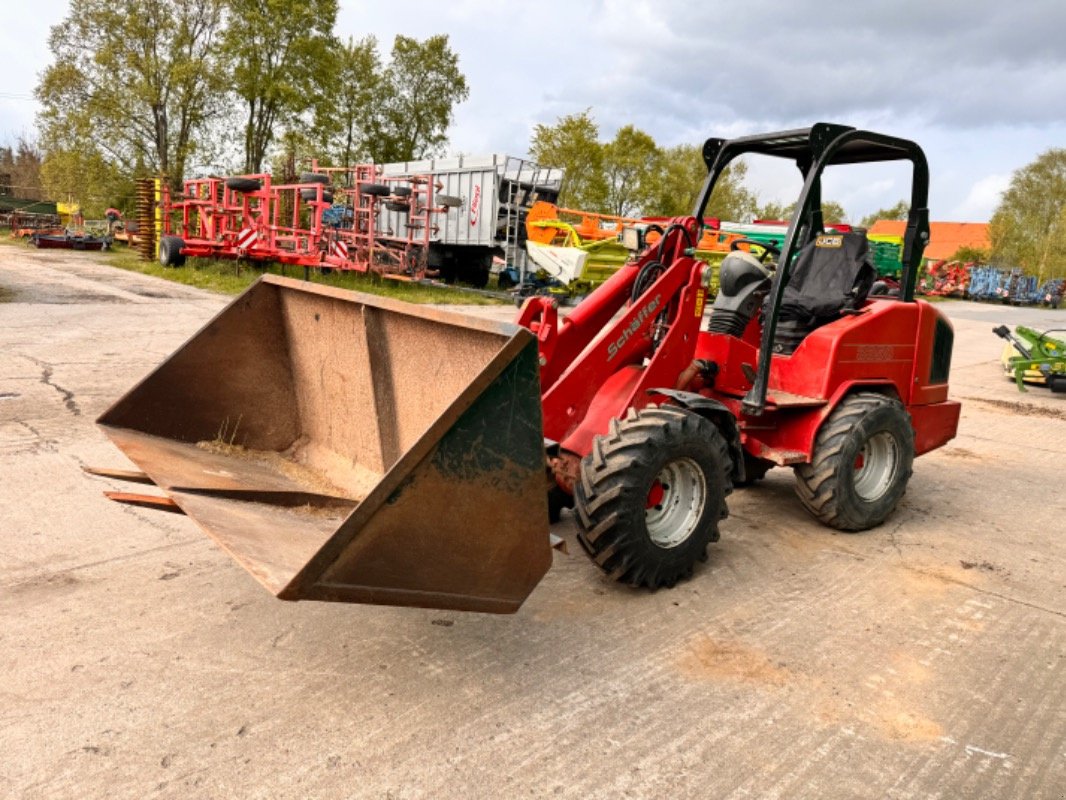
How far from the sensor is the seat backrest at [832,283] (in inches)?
192

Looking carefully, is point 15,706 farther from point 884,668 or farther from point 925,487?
point 925,487

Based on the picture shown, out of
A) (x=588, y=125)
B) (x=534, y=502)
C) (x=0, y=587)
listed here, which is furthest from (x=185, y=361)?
(x=588, y=125)

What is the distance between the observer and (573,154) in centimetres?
3119

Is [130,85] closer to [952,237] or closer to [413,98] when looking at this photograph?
[413,98]

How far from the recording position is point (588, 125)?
1233 inches

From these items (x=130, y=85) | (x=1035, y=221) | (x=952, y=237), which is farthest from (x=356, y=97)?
(x=952, y=237)

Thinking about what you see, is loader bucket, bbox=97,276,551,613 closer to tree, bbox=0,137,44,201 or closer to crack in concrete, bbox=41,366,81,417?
crack in concrete, bbox=41,366,81,417

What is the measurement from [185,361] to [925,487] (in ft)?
16.8

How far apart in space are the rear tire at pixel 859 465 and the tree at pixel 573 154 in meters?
27.5

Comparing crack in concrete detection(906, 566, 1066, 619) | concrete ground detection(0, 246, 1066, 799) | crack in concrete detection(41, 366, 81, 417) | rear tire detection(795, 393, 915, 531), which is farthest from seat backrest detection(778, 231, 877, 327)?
crack in concrete detection(41, 366, 81, 417)

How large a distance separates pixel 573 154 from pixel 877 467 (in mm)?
28020

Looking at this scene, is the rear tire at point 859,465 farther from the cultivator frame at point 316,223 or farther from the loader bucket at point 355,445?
the cultivator frame at point 316,223

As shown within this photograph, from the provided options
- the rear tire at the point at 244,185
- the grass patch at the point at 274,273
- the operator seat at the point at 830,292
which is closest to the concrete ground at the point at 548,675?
the operator seat at the point at 830,292

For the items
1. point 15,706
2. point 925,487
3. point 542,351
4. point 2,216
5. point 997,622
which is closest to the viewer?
point 15,706
